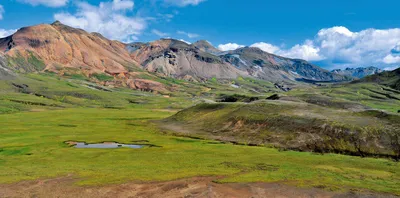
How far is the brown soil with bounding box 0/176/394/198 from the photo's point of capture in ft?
154

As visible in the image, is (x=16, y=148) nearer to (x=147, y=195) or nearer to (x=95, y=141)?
(x=95, y=141)

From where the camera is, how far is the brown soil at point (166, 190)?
47.0 metres

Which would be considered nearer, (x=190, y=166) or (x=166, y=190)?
(x=166, y=190)

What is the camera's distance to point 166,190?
4859 centimetres

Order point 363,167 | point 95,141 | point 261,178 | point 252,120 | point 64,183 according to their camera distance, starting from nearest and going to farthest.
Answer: point 64,183
point 261,178
point 363,167
point 95,141
point 252,120

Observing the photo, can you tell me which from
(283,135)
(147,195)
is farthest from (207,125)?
(147,195)

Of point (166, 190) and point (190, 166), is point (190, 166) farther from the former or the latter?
point (166, 190)

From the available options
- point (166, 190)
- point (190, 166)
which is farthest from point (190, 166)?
point (166, 190)

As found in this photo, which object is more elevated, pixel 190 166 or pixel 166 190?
pixel 190 166

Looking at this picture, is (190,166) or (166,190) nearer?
(166,190)

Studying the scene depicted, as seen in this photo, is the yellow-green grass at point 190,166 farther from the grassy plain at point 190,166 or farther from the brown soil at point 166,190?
the brown soil at point 166,190

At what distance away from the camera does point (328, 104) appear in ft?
513

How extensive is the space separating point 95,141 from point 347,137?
72.5 m

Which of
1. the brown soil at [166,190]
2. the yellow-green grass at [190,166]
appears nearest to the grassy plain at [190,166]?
the yellow-green grass at [190,166]
